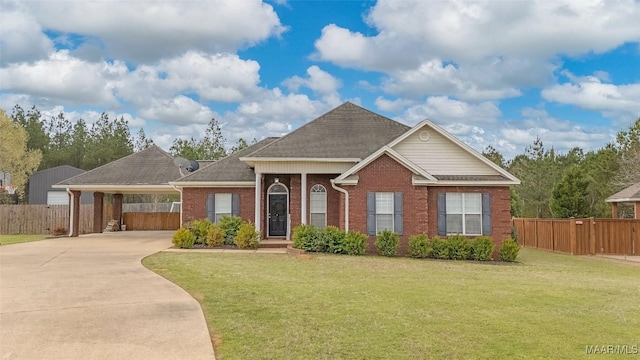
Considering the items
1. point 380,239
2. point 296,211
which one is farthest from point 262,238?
point 380,239

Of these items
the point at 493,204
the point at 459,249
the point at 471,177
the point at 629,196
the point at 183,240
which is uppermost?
the point at 471,177

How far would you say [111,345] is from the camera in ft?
20.7

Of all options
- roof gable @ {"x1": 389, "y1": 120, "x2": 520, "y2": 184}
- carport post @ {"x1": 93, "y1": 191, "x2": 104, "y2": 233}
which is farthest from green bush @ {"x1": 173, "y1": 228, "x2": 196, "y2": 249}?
carport post @ {"x1": 93, "y1": 191, "x2": 104, "y2": 233}

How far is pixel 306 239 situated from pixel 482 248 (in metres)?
6.24

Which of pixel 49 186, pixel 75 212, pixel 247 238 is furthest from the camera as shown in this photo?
pixel 49 186

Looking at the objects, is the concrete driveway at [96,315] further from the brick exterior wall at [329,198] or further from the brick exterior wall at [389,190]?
the brick exterior wall at [329,198]

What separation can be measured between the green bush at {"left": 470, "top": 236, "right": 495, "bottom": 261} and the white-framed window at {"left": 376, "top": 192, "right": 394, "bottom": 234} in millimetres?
3026

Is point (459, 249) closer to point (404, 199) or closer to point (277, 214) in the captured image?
point (404, 199)

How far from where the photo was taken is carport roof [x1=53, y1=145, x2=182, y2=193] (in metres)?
25.5

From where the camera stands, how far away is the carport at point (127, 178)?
83.8 ft

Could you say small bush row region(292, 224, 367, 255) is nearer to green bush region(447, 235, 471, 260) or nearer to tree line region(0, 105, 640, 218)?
green bush region(447, 235, 471, 260)

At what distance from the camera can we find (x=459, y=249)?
17.5m

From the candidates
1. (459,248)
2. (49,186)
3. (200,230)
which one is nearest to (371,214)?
(459,248)

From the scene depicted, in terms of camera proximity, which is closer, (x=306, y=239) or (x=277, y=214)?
(x=306, y=239)
